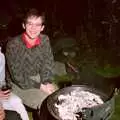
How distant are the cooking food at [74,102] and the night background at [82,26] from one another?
177 cm

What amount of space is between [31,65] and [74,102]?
0.79 m

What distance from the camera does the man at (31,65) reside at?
14.8 ft

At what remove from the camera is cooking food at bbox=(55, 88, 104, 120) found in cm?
406

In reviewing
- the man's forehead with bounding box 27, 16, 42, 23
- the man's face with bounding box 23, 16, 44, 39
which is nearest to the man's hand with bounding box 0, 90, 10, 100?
the man's face with bounding box 23, 16, 44, 39

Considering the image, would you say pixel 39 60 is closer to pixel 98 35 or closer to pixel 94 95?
pixel 94 95

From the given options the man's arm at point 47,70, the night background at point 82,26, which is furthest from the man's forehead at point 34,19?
the night background at point 82,26

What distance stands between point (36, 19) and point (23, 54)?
51cm

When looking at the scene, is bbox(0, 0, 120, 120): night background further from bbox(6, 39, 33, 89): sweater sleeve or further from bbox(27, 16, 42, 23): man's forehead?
bbox(27, 16, 42, 23): man's forehead

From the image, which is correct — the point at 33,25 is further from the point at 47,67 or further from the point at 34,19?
the point at 47,67

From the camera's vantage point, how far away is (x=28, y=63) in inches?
181

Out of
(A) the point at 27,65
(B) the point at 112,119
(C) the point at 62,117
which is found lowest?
(B) the point at 112,119

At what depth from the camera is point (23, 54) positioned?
4.54 metres

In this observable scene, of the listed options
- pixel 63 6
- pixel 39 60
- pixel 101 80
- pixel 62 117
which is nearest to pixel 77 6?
pixel 63 6

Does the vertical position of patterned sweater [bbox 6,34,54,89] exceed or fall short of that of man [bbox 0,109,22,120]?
it exceeds it
